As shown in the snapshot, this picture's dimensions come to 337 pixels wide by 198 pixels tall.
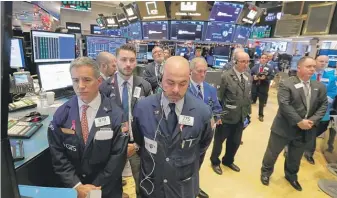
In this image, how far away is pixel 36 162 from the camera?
5.18 feet

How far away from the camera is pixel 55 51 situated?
2.56 m

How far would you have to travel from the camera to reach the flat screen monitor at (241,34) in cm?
516

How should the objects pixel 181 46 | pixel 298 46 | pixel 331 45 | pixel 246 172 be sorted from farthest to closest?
pixel 298 46, pixel 331 45, pixel 181 46, pixel 246 172

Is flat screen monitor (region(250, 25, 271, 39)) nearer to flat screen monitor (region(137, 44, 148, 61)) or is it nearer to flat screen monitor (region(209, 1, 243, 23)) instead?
flat screen monitor (region(209, 1, 243, 23))

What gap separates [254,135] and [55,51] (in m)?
4.10

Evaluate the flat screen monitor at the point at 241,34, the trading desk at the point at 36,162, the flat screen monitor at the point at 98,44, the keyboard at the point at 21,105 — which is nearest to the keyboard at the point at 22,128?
the trading desk at the point at 36,162

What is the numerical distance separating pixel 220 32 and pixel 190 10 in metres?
0.91

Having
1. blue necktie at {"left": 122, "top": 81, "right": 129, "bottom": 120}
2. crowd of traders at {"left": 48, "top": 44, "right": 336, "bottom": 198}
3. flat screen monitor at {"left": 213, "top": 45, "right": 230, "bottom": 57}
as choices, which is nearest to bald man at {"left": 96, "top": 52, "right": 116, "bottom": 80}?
blue necktie at {"left": 122, "top": 81, "right": 129, "bottom": 120}

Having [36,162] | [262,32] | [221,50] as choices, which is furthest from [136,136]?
[262,32]

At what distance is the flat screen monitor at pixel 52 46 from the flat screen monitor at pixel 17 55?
0.36 meters

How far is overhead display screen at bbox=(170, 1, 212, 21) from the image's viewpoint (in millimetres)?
4730

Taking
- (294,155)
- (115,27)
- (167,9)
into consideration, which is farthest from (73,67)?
(115,27)

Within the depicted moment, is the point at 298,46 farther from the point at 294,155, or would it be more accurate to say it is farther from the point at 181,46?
the point at 294,155

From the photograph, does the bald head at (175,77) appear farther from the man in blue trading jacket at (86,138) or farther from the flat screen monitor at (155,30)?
the flat screen monitor at (155,30)
